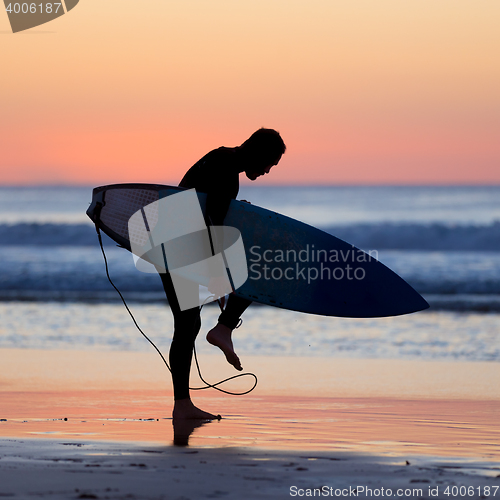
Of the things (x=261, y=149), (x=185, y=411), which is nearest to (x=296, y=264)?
(x=261, y=149)

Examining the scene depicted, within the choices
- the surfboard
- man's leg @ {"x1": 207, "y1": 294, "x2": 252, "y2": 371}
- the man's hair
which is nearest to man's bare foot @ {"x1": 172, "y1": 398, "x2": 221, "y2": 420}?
man's leg @ {"x1": 207, "y1": 294, "x2": 252, "y2": 371}

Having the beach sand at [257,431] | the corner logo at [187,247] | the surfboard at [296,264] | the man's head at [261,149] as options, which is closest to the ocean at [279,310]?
the beach sand at [257,431]

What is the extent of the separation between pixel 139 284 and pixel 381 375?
6.85m

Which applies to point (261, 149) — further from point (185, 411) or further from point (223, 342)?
point (185, 411)

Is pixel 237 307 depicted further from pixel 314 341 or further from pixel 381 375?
pixel 314 341

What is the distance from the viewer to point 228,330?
354cm

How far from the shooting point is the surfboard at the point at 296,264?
4117mm

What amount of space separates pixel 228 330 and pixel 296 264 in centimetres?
85

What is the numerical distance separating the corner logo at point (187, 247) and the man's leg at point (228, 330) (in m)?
0.12

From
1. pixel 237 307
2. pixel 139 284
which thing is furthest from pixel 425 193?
pixel 237 307

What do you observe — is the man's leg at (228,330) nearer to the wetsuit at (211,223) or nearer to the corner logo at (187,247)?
the wetsuit at (211,223)

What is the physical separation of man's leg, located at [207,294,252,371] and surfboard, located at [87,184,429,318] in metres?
0.43

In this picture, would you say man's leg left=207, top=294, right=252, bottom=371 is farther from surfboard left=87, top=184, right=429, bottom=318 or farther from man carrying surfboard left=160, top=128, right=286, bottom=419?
surfboard left=87, top=184, right=429, bottom=318

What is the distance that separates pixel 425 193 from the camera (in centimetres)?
4156
